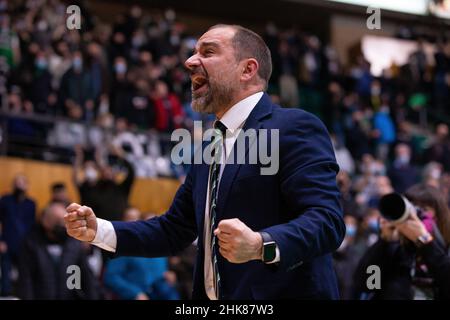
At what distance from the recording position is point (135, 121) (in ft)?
48.5

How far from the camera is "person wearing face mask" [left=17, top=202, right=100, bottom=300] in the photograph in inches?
314

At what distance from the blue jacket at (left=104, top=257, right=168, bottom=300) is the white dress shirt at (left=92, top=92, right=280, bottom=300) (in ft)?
15.2

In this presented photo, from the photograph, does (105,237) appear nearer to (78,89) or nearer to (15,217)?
(15,217)

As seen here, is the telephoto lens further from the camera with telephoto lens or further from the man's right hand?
the man's right hand

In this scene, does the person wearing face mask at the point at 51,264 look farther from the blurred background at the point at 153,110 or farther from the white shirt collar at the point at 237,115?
the white shirt collar at the point at 237,115

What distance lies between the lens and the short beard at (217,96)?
11.1 feet

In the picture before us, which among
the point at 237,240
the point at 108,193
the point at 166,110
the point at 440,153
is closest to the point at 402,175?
the point at 440,153

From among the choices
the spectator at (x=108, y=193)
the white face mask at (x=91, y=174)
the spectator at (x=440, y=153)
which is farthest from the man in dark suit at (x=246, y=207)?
the spectator at (x=440, y=153)

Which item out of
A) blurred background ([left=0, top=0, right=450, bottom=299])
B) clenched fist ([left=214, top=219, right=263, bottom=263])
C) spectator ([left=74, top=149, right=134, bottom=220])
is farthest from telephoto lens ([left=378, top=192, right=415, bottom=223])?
spectator ([left=74, top=149, right=134, bottom=220])

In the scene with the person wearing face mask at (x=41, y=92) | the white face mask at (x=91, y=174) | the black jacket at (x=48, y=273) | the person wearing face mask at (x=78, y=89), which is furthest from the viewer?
the person wearing face mask at (x=78, y=89)

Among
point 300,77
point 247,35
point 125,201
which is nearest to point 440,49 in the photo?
point 300,77

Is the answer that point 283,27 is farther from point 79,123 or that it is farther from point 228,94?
point 228,94

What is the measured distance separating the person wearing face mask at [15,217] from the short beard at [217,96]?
7.28m

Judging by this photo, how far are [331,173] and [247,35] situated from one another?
70 centimetres
